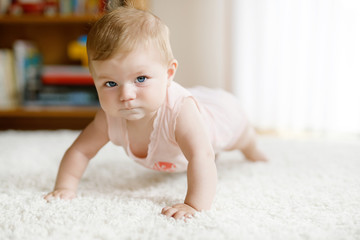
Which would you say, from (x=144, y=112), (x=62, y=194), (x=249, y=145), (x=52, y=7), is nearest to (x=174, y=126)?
(x=144, y=112)

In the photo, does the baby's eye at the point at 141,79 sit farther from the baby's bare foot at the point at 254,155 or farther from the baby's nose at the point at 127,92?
the baby's bare foot at the point at 254,155

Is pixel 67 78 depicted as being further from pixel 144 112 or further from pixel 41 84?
pixel 144 112

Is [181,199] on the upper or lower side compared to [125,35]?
lower

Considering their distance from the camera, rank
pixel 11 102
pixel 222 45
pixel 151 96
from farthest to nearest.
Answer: pixel 222 45, pixel 11 102, pixel 151 96

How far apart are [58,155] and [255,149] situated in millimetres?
668

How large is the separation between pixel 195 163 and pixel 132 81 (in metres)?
0.21

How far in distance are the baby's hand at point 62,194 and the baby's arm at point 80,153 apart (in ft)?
0.05

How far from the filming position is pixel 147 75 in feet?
2.46

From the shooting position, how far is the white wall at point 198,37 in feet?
6.84

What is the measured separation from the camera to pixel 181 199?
85 centimetres

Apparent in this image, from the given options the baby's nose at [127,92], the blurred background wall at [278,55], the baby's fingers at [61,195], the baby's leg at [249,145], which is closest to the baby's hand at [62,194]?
the baby's fingers at [61,195]

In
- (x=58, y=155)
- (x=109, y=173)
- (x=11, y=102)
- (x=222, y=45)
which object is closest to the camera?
(x=109, y=173)

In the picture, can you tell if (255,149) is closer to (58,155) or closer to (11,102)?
(58,155)

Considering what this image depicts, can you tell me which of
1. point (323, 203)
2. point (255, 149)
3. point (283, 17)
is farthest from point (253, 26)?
point (323, 203)
